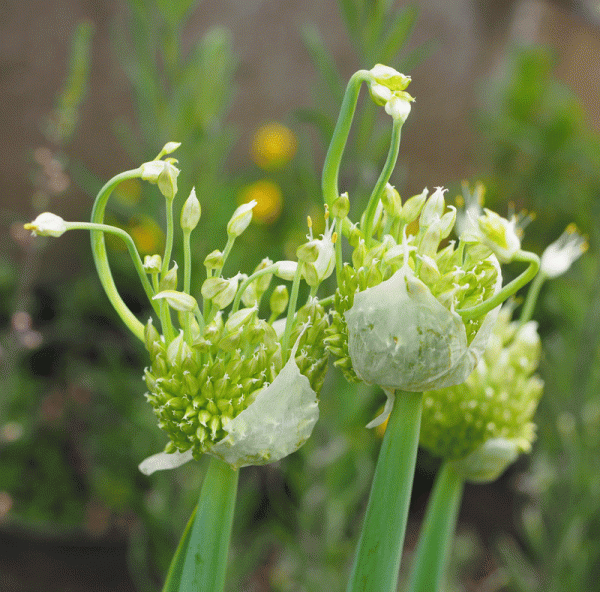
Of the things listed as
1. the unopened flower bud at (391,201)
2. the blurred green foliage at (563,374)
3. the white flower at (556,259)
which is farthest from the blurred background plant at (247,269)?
the unopened flower bud at (391,201)

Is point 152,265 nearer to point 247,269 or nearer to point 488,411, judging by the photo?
point 488,411

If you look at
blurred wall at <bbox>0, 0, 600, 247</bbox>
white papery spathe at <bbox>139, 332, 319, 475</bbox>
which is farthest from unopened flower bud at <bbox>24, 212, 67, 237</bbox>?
blurred wall at <bbox>0, 0, 600, 247</bbox>

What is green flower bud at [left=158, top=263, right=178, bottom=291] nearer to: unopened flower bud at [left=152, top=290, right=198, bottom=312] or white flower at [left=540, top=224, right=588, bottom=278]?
unopened flower bud at [left=152, top=290, right=198, bottom=312]

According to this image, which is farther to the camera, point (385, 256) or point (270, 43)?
point (270, 43)

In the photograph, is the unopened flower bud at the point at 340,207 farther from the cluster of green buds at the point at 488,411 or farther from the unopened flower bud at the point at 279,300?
the cluster of green buds at the point at 488,411

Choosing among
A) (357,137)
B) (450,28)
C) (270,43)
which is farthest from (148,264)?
(450,28)

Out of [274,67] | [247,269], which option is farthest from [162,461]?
[274,67]

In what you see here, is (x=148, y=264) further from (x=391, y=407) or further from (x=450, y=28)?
Answer: (x=450, y=28)
